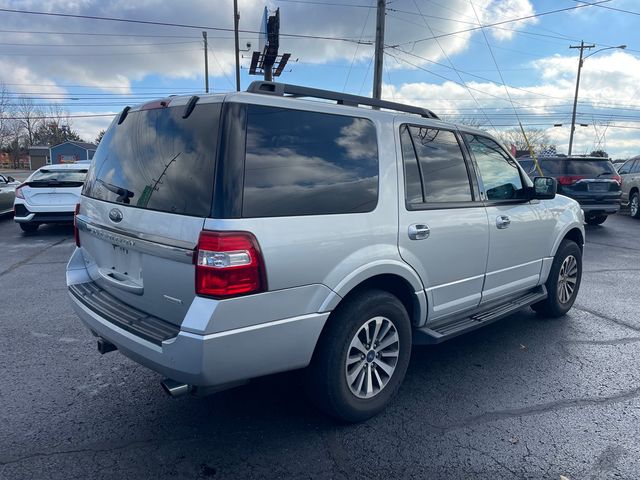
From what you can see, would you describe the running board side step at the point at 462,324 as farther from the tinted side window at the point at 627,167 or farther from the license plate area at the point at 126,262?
the tinted side window at the point at 627,167

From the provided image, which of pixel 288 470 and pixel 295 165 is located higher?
pixel 295 165

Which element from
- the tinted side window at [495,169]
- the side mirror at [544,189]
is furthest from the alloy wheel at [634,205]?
the tinted side window at [495,169]

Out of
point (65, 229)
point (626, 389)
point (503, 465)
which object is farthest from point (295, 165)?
point (65, 229)

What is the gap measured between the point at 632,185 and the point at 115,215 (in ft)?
56.0

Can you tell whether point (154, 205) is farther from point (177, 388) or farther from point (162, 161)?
point (177, 388)

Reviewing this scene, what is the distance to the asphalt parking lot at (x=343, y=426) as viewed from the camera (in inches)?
103

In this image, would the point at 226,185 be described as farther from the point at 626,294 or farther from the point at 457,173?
the point at 626,294

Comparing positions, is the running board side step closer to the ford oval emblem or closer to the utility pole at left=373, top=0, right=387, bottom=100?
the ford oval emblem

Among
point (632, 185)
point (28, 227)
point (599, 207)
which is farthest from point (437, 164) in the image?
point (632, 185)

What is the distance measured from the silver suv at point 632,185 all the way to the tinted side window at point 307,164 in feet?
50.8

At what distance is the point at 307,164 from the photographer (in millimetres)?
2682

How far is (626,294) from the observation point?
244 inches

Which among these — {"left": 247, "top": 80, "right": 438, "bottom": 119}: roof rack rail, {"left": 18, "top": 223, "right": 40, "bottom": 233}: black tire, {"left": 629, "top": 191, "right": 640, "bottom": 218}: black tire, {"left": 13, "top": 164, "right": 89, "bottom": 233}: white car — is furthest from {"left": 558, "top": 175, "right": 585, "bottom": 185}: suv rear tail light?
{"left": 18, "top": 223, "right": 40, "bottom": 233}: black tire

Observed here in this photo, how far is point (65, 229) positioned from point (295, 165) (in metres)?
10.6
